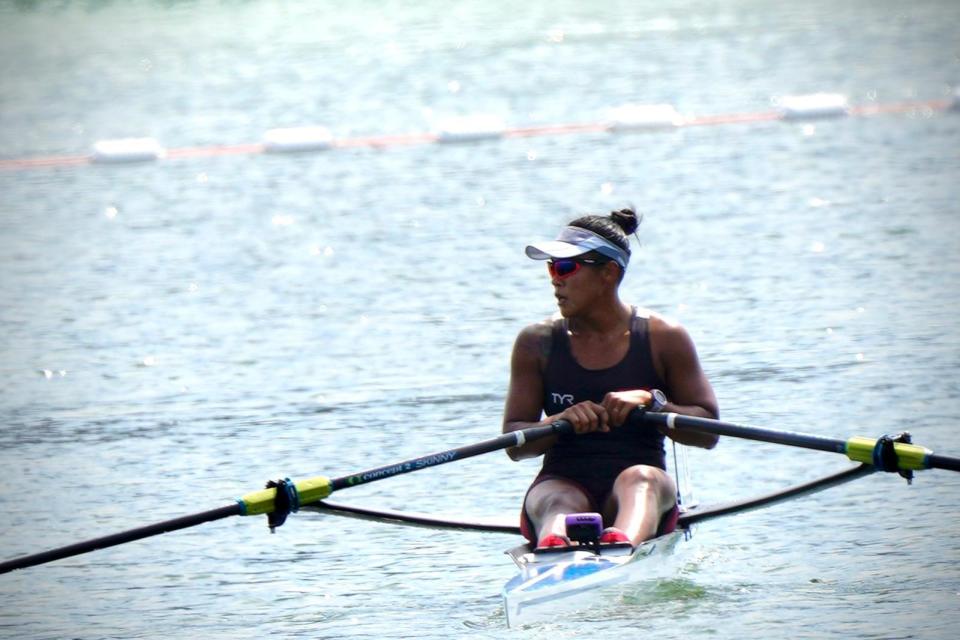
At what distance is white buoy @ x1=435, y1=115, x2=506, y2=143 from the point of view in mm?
19484

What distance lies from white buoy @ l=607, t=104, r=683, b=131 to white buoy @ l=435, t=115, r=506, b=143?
120cm

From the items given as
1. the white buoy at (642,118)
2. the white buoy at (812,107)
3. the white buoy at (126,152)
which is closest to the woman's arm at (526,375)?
the white buoy at (642,118)

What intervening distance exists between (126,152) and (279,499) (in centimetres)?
1267

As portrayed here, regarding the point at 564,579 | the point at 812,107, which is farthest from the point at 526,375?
the point at 812,107

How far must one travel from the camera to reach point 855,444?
7141 mm

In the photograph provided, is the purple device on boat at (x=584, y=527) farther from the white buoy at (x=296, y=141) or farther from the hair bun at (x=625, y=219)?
the white buoy at (x=296, y=141)

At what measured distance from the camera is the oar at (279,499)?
279 inches

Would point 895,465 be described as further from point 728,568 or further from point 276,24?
point 276,24

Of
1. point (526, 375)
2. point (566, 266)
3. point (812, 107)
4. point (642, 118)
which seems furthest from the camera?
point (812, 107)

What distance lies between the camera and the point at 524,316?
1255 cm

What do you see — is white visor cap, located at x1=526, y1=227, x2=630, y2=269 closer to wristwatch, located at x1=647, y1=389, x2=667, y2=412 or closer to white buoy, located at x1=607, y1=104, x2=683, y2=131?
wristwatch, located at x1=647, y1=389, x2=667, y2=412

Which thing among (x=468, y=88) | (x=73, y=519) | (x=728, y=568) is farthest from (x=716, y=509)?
(x=468, y=88)

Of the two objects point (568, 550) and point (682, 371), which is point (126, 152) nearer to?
point (682, 371)

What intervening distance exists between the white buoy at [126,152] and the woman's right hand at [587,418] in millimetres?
12752
